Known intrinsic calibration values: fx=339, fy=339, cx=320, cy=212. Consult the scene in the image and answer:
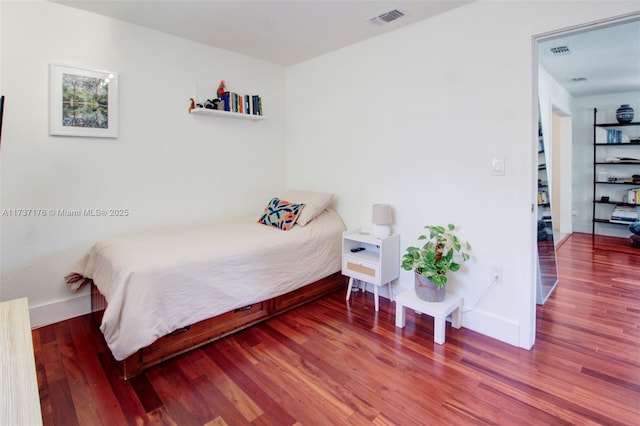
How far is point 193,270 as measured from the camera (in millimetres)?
2143

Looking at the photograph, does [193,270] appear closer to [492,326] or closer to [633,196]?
[492,326]

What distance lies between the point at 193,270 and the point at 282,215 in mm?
1095

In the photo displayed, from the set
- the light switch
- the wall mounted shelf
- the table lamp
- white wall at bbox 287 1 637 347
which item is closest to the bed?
the table lamp

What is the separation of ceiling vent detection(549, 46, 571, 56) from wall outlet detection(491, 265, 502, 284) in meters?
2.42

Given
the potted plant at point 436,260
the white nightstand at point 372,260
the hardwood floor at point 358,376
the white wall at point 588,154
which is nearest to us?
the hardwood floor at point 358,376

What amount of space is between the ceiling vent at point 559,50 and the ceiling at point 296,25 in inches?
1.7

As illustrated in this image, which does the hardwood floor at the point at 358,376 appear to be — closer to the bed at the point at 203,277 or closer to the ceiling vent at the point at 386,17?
the bed at the point at 203,277

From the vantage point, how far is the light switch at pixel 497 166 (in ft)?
7.47

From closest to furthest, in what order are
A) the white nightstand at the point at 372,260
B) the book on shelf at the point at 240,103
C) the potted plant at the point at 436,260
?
the potted plant at the point at 436,260 → the white nightstand at the point at 372,260 → the book on shelf at the point at 240,103

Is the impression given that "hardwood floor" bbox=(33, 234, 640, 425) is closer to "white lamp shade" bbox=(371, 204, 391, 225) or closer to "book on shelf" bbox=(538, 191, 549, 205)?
"white lamp shade" bbox=(371, 204, 391, 225)

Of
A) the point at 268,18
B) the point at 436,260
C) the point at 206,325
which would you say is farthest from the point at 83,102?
the point at 436,260

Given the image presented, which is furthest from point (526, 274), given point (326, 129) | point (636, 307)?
point (326, 129)

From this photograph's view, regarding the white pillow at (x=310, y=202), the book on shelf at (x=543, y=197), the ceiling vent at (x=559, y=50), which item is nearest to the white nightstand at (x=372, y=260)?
the white pillow at (x=310, y=202)

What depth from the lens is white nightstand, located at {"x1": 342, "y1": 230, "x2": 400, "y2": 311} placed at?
108 inches
